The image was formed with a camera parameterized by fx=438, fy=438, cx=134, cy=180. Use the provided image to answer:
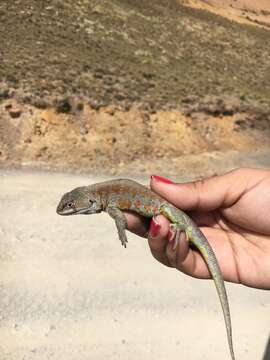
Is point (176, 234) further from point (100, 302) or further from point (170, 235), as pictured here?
point (100, 302)

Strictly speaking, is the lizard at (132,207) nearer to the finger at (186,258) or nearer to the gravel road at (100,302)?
the finger at (186,258)

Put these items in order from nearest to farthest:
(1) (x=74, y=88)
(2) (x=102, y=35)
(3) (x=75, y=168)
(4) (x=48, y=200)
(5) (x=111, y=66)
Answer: (4) (x=48, y=200), (3) (x=75, y=168), (1) (x=74, y=88), (5) (x=111, y=66), (2) (x=102, y=35)

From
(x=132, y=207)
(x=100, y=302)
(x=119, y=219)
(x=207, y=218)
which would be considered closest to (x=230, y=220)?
(x=207, y=218)

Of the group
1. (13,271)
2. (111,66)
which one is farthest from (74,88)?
(13,271)

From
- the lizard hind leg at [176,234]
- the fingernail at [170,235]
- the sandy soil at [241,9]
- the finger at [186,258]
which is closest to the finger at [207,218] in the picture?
the finger at [186,258]

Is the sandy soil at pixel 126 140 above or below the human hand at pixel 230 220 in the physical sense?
below

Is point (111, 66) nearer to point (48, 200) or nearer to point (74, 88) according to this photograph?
point (74, 88)
